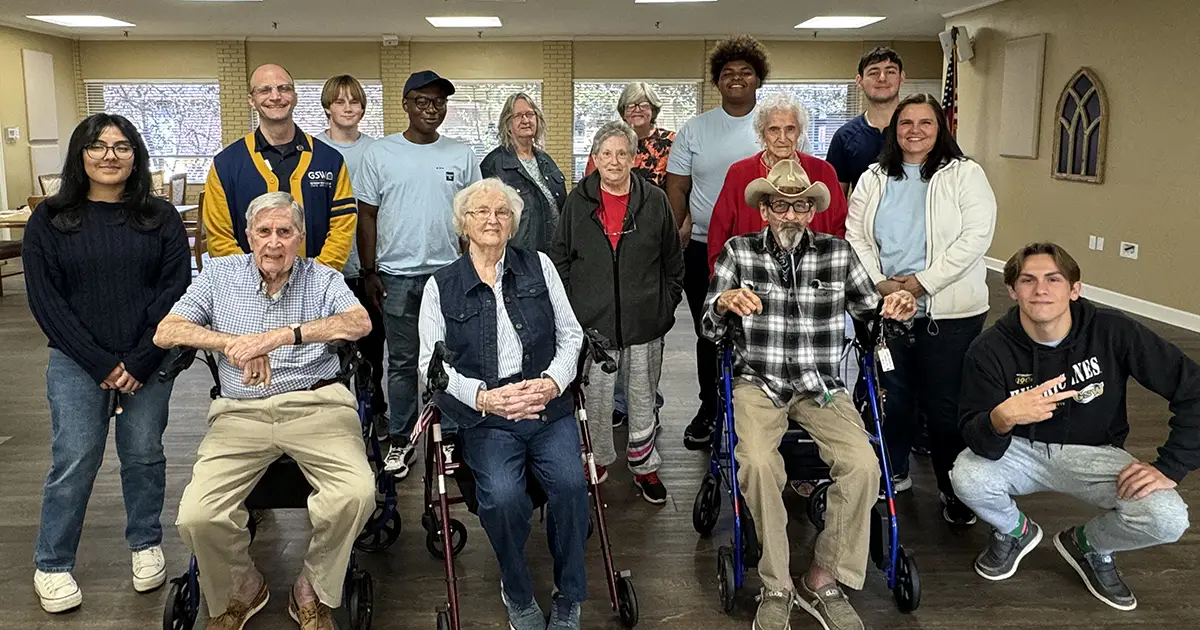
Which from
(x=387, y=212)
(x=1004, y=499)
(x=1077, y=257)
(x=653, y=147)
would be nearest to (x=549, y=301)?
(x=387, y=212)

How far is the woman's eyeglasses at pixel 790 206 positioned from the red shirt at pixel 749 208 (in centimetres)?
47

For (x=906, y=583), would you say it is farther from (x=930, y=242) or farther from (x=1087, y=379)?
(x=930, y=242)

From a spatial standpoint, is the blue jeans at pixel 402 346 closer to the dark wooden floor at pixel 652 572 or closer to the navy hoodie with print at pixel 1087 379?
the dark wooden floor at pixel 652 572

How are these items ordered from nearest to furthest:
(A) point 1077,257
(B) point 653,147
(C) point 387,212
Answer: (C) point 387,212, (B) point 653,147, (A) point 1077,257

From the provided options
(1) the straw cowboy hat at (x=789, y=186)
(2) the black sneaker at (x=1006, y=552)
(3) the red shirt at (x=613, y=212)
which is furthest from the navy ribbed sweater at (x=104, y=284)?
(2) the black sneaker at (x=1006, y=552)

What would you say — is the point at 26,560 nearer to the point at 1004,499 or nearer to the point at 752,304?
A: the point at 752,304

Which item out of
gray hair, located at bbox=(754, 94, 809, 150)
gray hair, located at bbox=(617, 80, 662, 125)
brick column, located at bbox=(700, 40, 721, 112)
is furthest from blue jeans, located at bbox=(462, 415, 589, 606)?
brick column, located at bbox=(700, 40, 721, 112)

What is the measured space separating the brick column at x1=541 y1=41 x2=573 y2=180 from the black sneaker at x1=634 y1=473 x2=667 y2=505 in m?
10.6

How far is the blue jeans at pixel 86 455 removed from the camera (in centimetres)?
265

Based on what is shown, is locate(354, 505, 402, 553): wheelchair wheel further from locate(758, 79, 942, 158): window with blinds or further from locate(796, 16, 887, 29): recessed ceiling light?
locate(758, 79, 942, 158): window with blinds

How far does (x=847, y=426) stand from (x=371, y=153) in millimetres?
2183

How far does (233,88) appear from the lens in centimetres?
1359

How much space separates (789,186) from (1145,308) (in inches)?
245

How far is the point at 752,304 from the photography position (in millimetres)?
2721
